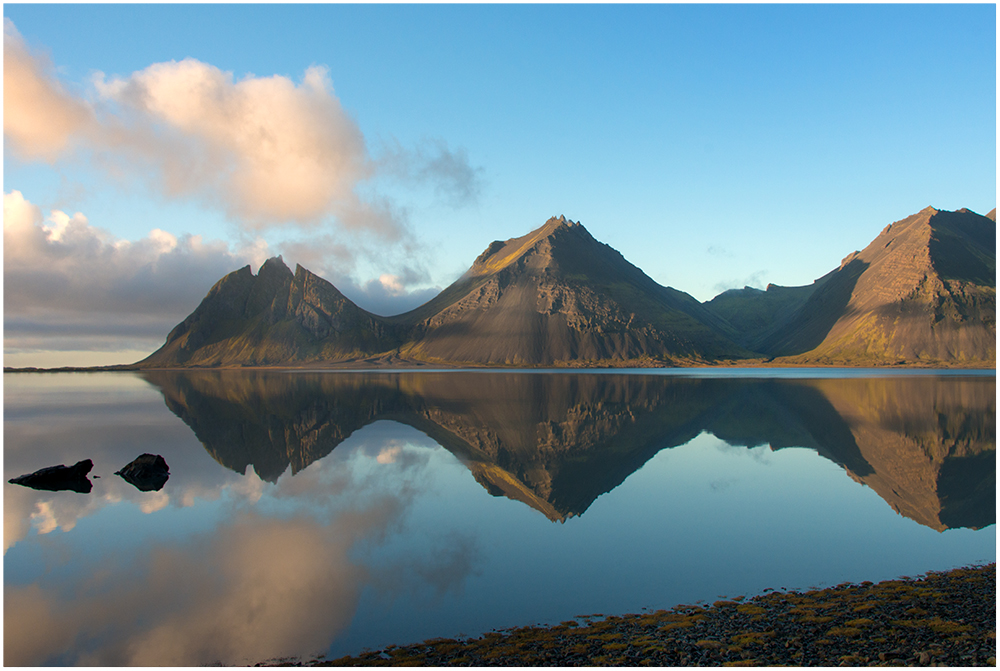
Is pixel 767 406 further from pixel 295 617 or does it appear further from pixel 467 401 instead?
pixel 295 617

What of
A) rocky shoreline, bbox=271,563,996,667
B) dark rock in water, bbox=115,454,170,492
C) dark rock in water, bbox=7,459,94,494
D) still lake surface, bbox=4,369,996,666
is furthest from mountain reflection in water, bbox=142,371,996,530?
rocky shoreline, bbox=271,563,996,667

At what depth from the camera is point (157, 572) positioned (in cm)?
2016

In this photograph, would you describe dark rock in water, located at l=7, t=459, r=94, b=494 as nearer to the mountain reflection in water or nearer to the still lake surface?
the still lake surface

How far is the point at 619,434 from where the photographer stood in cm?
5066

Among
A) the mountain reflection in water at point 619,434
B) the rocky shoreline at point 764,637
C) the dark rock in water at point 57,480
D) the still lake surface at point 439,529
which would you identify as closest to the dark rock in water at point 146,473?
the still lake surface at point 439,529

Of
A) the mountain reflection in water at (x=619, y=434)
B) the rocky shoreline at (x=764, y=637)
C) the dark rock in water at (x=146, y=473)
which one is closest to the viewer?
the rocky shoreline at (x=764, y=637)

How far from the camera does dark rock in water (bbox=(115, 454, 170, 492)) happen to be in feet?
109

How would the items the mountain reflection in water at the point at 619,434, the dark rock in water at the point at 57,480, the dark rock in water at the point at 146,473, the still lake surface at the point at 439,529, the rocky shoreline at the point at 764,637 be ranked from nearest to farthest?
1. the rocky shoreline at the point at 764,637
2. the still lake surface at the point at 439,529
3. the mountain reflection in water at the point at 619,434
4. the dark rock in water at the point at 57,480
5. the dark rock in water at the point at 146,473

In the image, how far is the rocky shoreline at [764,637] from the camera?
13609mm

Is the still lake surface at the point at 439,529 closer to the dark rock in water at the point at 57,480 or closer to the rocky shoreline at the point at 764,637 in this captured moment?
the dark rock in water at the point at 57,480

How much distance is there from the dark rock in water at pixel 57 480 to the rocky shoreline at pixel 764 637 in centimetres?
2653

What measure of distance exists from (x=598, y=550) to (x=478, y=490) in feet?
36.3

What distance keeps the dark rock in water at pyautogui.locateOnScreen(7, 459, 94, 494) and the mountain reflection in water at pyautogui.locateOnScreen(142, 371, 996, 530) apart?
848 cm

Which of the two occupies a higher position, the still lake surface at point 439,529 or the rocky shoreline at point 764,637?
the rocky shoreline at point 764,637
